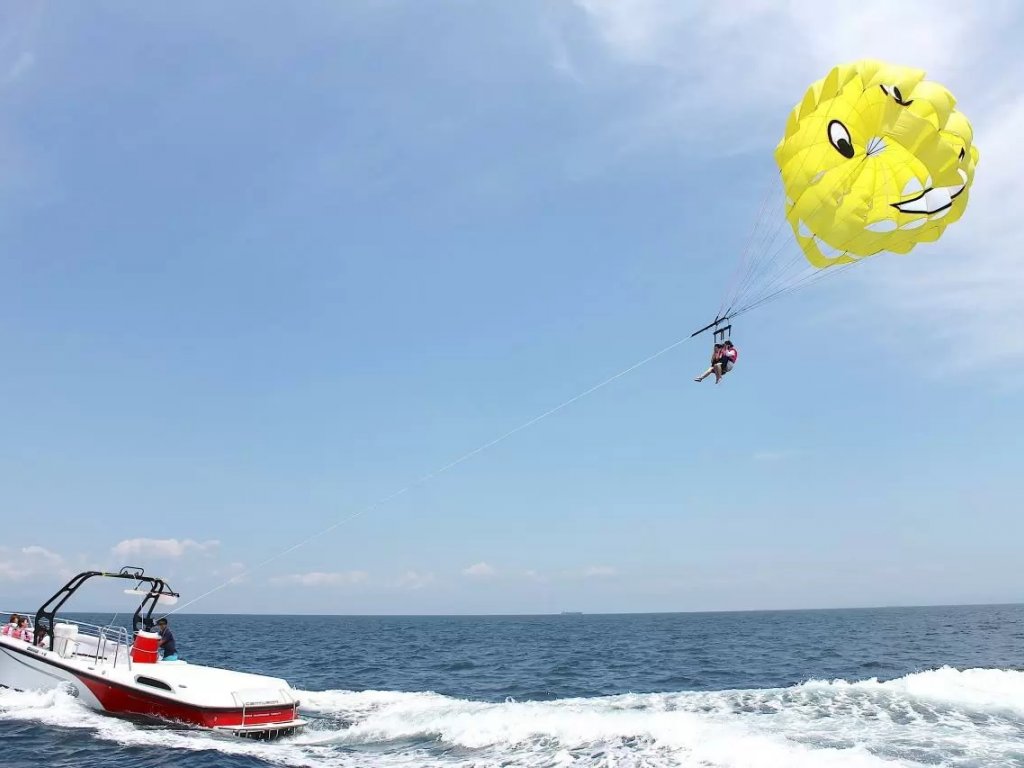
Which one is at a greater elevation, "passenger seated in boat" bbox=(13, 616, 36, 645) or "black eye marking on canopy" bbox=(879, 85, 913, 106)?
"black eye marking on canopy" bbox=(879, 85, 913, 106)

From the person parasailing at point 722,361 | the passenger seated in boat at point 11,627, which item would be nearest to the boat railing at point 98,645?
the passenger seated in boat at point 11,627

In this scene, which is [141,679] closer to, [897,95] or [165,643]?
[165,643]

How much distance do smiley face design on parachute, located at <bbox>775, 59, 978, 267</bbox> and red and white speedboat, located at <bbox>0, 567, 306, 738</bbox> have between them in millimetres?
15193

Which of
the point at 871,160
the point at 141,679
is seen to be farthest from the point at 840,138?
the point at 141,679

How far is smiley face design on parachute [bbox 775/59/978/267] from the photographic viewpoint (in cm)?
1363

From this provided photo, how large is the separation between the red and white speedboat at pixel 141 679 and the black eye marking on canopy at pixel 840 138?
1622 centimetres

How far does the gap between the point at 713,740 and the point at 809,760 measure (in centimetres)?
181

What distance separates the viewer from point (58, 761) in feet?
44.5

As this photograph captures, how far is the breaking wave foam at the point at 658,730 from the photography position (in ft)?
43.0

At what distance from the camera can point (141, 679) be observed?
16.5 meters

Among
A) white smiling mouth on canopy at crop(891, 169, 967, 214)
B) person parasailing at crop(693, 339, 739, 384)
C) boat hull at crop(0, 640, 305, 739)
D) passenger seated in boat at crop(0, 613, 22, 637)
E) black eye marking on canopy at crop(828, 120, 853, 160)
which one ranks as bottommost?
boat hull at crop(0, 640, 305, 739)

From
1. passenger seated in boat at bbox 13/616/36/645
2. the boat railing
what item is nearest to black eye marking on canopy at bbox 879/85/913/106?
the boat railing

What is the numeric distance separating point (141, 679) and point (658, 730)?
11.2 metres

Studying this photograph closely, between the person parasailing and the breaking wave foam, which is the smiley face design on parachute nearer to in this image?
the person parasailing
